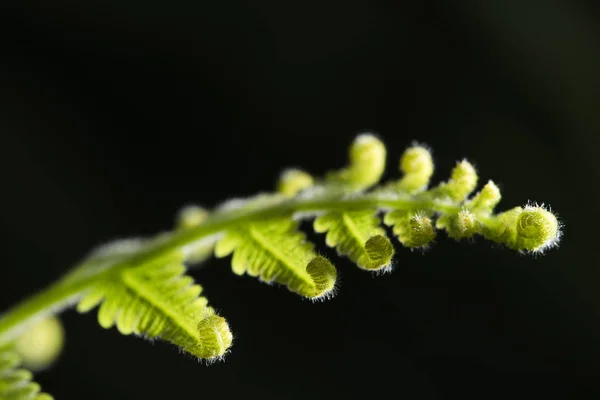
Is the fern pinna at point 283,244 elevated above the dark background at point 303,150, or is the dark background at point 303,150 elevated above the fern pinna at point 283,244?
the dark background at point 303,150

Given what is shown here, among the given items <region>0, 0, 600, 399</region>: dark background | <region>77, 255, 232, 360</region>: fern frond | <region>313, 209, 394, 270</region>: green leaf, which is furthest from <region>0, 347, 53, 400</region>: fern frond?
<region>0, 0, 600, 399</region>: dark background

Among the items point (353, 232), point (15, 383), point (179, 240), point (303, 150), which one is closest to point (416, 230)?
point (353, 232)

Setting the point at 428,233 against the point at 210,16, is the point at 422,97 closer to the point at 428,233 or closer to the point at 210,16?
the point at 210,16

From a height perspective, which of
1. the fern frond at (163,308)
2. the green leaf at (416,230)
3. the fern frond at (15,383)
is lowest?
the fern frond at (15,383)

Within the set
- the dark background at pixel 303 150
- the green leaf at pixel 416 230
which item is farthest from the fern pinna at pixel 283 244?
the dark background at pixel 303 150

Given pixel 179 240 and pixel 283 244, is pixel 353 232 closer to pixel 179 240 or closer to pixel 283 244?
pixel 283 244

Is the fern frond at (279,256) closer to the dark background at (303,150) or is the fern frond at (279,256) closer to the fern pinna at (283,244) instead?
the fern pinna at (283,244)

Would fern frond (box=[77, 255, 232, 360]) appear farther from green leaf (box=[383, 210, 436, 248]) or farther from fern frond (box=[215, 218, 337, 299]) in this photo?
green leaf (box=[383, 210, 436, 248])
